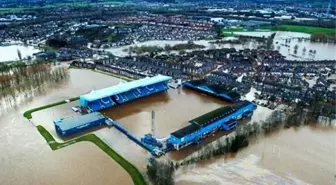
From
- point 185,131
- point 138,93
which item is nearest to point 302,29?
point 138,93

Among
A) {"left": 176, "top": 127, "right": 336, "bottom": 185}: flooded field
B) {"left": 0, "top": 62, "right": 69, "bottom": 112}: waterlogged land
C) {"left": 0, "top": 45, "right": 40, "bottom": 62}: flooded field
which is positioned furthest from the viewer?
{"left": 0, "top": 45, "right": 40, "bottom": 62}: flooded field

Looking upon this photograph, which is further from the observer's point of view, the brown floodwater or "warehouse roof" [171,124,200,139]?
"warehouse roof" [171,124,200,139]

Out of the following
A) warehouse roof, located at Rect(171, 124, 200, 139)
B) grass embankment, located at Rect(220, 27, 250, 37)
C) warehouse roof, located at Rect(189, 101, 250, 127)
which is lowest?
warehouse roof, located at Rect(171, 124, 200, 139)

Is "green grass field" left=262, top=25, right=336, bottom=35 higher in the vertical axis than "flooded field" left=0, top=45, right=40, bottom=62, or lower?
higher

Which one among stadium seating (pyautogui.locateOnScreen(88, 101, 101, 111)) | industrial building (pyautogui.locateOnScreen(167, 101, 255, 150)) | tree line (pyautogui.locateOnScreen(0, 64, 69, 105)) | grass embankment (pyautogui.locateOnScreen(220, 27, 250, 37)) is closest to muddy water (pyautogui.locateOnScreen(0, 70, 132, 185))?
industrial building (pyautogui.locateOnScreen(167, 101, 255, 150))

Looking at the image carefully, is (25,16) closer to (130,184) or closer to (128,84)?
(128,84)

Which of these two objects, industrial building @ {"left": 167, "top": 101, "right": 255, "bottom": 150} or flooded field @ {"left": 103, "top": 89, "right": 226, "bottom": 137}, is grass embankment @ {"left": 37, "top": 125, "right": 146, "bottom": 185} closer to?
flooded field @ {"left": 103, "top": 89, "right": 226, "bottom": 137}
